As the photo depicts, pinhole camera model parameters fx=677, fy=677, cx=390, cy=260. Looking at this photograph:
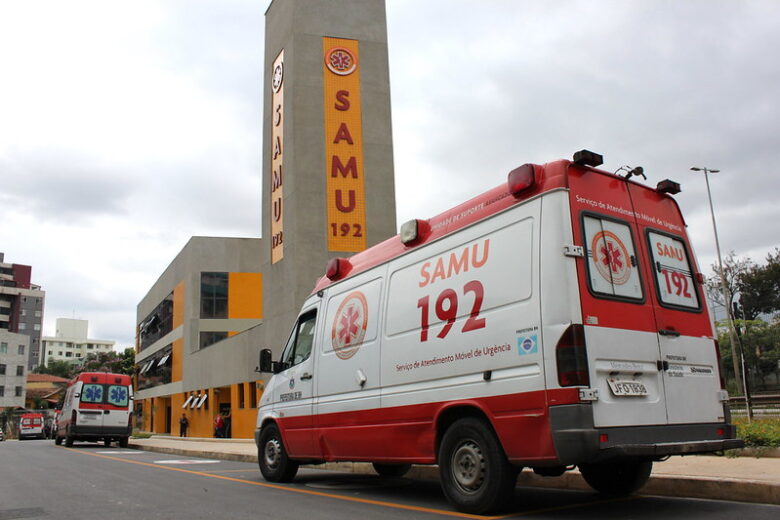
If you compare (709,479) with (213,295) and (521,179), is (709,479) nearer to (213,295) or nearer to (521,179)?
(521,179)

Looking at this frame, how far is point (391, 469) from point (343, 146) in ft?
64.8

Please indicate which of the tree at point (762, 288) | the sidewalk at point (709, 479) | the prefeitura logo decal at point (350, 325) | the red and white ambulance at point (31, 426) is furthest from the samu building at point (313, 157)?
the tree at point (762, 288)

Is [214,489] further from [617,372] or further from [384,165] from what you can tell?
[384,165]

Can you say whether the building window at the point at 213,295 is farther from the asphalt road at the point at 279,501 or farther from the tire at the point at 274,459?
the tire at the point at 274,459

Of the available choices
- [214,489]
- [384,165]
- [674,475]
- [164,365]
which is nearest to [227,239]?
[164,365]

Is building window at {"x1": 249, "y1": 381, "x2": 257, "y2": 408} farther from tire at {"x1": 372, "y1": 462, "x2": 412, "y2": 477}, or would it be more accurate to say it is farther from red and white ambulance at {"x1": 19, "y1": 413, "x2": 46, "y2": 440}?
red and white ambulance at {"x1": 19, "y1": 413, "x2": 46, "y2": 440}

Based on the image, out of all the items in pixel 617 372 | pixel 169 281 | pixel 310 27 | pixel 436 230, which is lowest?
pixel 617 372

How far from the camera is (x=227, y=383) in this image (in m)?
33.2

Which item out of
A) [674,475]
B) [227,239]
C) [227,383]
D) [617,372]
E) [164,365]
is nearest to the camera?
[617,372]

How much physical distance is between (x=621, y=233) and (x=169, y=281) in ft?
151

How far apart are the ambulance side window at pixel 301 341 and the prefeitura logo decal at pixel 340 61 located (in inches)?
815

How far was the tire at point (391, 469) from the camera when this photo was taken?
10188mm

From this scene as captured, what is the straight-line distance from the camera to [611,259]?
6.14m

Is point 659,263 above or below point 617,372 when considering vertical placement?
above
